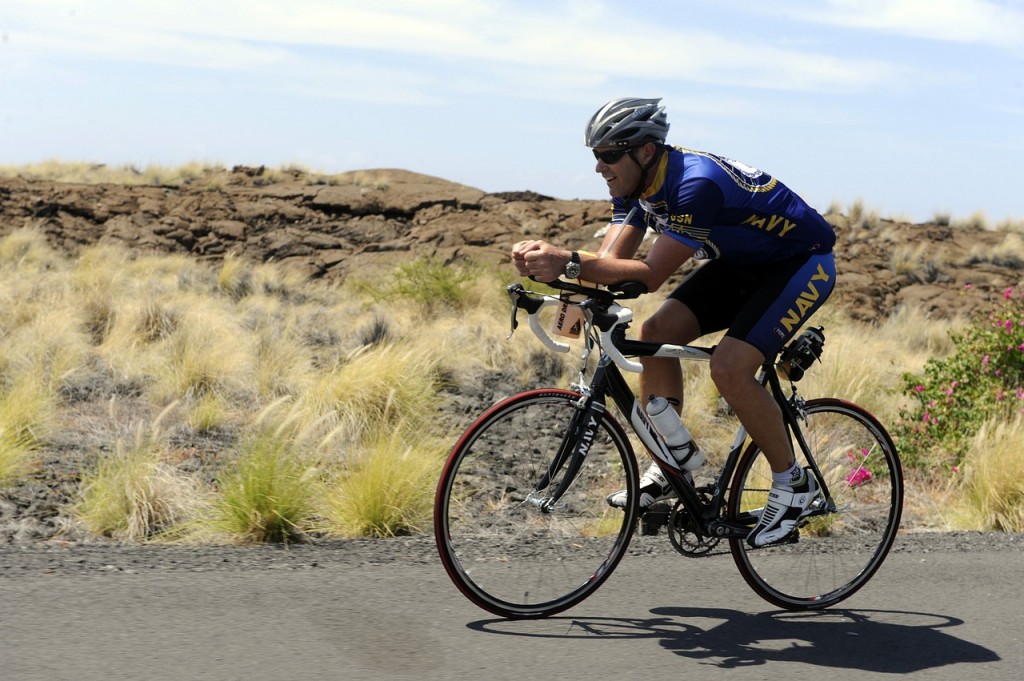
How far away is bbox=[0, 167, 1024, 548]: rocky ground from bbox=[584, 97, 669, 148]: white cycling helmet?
734 inches

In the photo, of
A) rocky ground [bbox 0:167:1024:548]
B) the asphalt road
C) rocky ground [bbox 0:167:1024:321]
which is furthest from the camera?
rocky ground [bbox 0:167:1024:321]

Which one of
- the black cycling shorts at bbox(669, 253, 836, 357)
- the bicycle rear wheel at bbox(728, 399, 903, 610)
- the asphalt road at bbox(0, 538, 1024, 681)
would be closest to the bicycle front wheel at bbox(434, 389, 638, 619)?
the asphalt road at bbox(0, 538, 1024, 681)

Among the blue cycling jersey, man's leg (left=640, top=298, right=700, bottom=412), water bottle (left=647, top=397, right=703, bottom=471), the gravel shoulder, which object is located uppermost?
the blue cycling jersey

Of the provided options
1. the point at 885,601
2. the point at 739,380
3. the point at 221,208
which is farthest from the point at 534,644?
the point at 221,208

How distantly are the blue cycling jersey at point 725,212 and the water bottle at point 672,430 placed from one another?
70 cm

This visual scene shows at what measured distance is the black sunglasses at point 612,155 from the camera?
4.98 meters

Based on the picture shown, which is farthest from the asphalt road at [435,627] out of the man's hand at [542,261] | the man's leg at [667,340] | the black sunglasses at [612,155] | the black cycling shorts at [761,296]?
the black sunglasses at [612,155]

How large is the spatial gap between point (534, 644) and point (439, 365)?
313 inches

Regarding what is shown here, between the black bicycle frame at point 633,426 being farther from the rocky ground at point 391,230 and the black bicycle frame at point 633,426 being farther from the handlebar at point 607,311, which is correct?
the rocky ground at point 391,230

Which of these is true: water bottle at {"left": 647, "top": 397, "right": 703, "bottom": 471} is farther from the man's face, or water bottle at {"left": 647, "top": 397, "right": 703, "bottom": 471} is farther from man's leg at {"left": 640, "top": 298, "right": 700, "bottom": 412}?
the man's face

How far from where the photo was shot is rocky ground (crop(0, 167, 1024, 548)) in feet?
85.0

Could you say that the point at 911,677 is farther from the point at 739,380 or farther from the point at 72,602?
the point at 72,602

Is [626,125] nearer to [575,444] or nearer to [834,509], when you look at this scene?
[575,444]

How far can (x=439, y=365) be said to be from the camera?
41.2 ft
